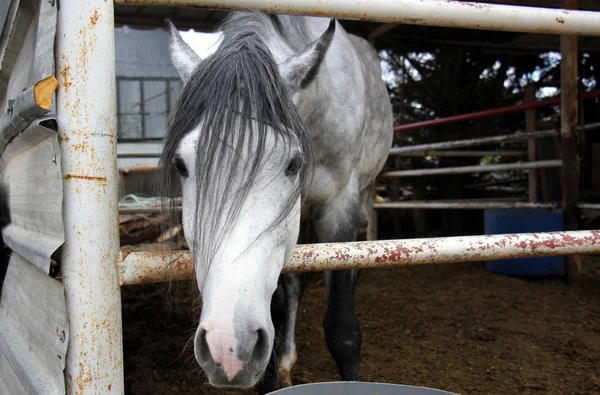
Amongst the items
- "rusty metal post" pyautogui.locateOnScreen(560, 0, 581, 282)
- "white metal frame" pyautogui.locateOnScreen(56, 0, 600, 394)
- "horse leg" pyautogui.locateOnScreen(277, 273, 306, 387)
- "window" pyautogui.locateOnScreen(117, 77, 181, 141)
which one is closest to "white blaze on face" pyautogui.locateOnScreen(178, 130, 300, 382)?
"white metal frame" pyautogui.locateOnScreen(56, 0, 600, 394)

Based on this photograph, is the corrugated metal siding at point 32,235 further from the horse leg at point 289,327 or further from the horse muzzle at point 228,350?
the horse leg at point 289,327

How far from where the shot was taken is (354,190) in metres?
2.24

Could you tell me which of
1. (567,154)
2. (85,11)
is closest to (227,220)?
(85,11)

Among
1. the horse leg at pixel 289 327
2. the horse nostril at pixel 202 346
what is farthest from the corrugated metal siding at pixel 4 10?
the horse leg at pixel 289 327

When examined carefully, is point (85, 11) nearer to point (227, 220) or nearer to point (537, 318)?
point (227, 220)

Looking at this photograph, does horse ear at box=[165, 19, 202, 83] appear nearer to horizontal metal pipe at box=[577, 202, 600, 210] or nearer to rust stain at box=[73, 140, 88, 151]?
rust stain at box=[73, 140, 88, 151]

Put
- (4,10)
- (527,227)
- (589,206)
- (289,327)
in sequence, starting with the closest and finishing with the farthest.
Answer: (4,10), (289,327), (589,206), (527,227)

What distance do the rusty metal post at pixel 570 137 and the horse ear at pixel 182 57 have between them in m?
3.43

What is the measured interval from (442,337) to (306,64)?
7.22ft

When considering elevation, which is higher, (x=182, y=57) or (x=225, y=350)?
(x=182, y=57)

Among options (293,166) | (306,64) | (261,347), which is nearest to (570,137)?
(306,64)

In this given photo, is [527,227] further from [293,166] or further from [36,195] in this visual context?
[36,195]

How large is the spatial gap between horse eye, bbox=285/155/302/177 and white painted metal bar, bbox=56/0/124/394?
0.43 m

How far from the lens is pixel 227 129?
1.07 m
